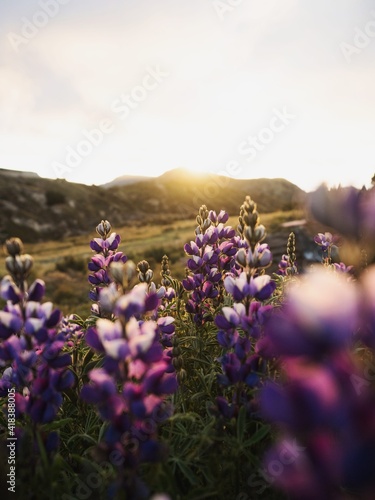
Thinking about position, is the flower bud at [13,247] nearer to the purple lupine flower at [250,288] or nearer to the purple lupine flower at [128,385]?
the purple lupine flower at [128,385]

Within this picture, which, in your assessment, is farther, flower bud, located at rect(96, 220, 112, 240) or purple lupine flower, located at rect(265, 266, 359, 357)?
flower bud, located at rect(96, 220, 112, 240)

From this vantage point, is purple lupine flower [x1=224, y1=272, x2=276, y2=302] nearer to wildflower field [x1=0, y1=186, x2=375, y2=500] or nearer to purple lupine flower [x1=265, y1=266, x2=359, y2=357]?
wildflower field [x1=0, y1=186, x2=375, y2=500]

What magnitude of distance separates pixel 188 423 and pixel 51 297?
1274cm

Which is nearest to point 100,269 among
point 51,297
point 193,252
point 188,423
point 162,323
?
point 193,252

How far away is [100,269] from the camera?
345cm

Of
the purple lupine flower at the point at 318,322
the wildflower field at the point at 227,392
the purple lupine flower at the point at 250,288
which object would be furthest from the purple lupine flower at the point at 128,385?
the purple lupine flower at the point at 250,288

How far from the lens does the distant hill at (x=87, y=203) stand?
51.0 metres

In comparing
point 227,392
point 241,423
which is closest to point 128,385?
point 241,423

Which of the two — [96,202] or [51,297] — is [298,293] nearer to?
[51,297]

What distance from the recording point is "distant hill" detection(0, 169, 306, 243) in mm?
50969

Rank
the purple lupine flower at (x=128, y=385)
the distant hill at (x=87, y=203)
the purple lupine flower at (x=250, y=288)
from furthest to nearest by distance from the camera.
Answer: the distant hill at (x=87, y=203), the purple lupine flower at (x=250, y=288), the purple lupine flower at (x=128, y=385)

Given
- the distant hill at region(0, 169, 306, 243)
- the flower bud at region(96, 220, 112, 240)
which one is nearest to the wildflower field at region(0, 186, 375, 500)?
the flower bud at region(96, 220, 112, 240)

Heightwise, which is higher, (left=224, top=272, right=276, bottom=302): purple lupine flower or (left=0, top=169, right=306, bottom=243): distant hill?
(left=0, top=169, right=306, bottom=243): distant hill

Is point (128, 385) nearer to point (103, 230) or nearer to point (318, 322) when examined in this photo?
point (318, 322)
